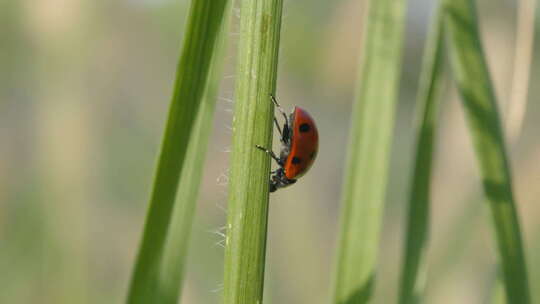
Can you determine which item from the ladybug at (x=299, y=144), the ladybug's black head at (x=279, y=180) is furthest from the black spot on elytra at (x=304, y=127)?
the ladybug's black head at (x=279, y=180)

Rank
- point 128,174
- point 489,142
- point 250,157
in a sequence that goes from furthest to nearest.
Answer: point 128,174 < point 489,142 < point 250,157

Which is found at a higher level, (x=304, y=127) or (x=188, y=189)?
(x=304, y=127)

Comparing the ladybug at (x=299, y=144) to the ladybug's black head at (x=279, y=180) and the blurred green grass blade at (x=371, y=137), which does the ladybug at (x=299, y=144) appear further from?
the blurred green grass blade at (x=371, y=137)

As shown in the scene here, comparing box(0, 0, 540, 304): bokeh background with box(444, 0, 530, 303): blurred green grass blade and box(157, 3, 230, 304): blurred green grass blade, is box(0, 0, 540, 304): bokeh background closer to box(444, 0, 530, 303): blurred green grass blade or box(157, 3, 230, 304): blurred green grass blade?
box(444, 0, 530, 303): blurred green grass blade

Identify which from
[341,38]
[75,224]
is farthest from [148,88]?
[75,224]

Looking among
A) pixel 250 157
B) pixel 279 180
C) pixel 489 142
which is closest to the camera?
pixel 250 157

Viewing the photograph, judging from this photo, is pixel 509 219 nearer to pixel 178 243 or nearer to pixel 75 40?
pixel 178 243

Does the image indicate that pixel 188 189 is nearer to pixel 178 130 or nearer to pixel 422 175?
pixel 178 130

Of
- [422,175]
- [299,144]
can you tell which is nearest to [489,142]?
[422,175]
